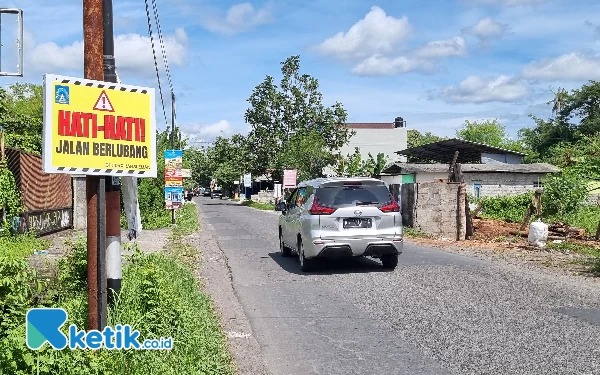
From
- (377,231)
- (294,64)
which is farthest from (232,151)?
(377,231)

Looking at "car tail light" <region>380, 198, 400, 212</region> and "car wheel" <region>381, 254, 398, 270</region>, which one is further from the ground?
"car tail light" <region>380, 198, 400, 212</region>

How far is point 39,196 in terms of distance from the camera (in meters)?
19.6

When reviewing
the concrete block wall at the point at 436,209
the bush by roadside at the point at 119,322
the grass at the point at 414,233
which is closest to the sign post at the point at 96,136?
the bush by roadside at the point at 119,322

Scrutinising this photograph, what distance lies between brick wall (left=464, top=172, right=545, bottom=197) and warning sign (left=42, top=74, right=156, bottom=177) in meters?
41.1

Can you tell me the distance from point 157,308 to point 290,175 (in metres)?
41.6

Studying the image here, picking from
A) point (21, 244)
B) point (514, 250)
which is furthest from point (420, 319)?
point (21, 244)

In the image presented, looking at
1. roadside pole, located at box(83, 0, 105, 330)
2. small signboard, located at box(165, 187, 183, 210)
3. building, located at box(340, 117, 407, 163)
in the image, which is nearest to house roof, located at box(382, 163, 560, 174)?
small signboard, located at box(165, 187, 183, 210)

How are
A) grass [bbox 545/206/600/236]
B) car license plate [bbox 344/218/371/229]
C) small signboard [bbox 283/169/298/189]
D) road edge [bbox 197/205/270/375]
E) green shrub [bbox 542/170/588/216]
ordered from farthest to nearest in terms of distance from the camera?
small signboard [bbox 283/169/298/189] → green shrub [bbox 542/170/588/216] → grass [bbox 545/206/600/236] → car license plate [bbox 344/218/371/229] → road edge [bbox 197/205/270/375]

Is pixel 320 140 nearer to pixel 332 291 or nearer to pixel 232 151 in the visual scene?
pixel 232 151

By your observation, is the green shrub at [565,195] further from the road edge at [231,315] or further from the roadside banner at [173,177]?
the road edge at [231,315]

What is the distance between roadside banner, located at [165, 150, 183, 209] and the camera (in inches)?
1097

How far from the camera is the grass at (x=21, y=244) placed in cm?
1407

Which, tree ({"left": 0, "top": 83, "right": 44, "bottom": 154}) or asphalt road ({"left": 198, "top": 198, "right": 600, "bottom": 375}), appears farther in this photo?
tree ({"left": 0, "top": 83, "right": 44, "bottom": 154})

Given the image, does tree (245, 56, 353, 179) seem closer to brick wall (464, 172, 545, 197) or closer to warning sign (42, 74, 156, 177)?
brick wall (464, 172, 545, 197)
